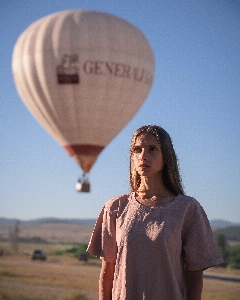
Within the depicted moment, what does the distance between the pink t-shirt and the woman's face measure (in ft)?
0.60

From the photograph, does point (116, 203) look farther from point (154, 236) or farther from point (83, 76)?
point (83, 76)

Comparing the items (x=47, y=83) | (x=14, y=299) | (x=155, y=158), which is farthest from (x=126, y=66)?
(x=155, y=158)

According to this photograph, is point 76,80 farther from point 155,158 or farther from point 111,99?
point 155,158

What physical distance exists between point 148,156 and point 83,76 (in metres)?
23.5

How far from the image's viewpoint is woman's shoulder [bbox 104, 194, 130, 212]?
3342mm

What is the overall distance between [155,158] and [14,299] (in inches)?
557

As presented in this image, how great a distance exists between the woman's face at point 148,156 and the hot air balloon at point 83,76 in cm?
2270

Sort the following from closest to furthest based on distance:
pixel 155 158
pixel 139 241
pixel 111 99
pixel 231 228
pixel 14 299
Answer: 1. pixel 139 241
2. pixel 155 158
3. pixel 14 299
4. pixel 111 99
5. pixel 231 228

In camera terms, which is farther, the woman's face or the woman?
the woman's face

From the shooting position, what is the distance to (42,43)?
2705 cm

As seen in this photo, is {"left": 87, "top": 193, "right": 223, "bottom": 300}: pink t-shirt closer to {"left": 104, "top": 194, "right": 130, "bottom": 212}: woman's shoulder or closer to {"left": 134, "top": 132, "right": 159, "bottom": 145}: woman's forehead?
{"left": 104, "top": 194, "right": 130, "bottom": 212}: woman's shoulder

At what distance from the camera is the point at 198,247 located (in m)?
3.19

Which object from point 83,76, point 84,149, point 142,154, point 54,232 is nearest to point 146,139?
point 142,154

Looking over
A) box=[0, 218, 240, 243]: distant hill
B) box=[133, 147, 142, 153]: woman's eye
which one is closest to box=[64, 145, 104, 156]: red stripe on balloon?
box=[133, 147, 142, 153]: woman's eye
